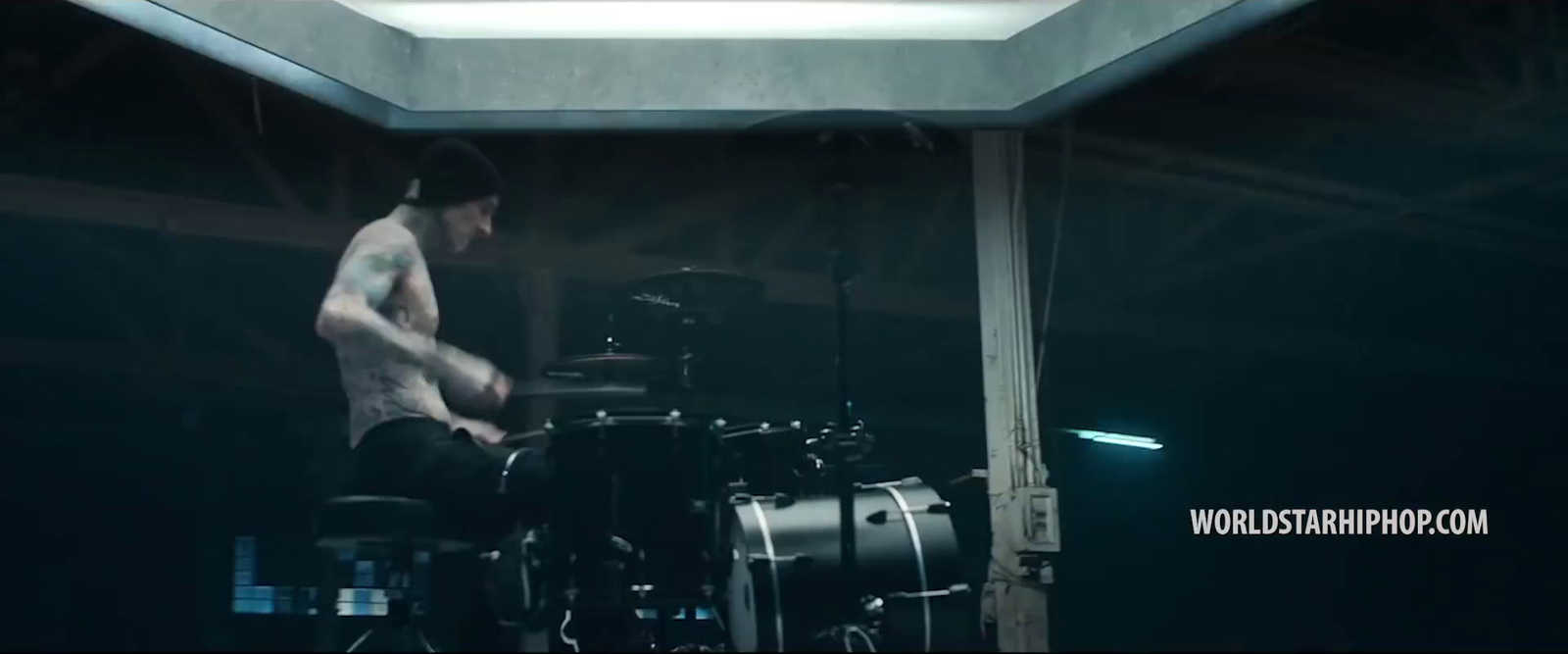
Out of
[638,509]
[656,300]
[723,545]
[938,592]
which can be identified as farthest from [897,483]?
[656,300]

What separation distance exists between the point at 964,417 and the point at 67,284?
2019 mm

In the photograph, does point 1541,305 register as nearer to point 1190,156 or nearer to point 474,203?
point 1190,156

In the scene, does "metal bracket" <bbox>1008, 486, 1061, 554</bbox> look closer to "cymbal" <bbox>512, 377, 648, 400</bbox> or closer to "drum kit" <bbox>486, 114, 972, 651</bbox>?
"drum kit" <bbox>486, 114, 972, 651</bbox>

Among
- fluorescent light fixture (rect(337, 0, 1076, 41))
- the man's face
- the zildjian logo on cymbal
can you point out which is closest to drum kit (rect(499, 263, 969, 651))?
the zildjian logo on cymbal

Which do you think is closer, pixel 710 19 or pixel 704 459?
pixel 704 459

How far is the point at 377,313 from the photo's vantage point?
9.69ft

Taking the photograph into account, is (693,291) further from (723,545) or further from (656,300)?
(723,545)

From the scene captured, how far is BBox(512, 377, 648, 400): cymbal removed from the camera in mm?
2898

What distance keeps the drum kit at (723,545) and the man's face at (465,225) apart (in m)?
0.45

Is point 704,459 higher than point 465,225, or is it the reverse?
point 465,225

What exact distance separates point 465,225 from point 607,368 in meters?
0.46

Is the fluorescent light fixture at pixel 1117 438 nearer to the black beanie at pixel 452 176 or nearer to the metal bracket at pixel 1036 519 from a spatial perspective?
the metal bracket at pixel 1036 519

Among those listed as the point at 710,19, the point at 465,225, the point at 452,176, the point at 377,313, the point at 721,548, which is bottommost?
the point at 721,548

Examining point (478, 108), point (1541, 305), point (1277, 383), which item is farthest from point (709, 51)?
point (1541, 305)
